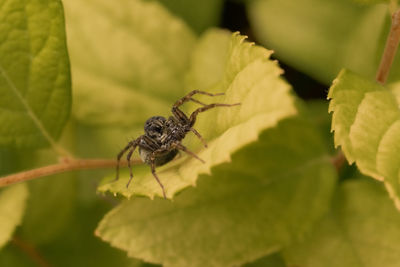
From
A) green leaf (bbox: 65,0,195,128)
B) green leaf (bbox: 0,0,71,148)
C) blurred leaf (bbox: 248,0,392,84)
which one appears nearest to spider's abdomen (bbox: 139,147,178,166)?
green leaf (bbox: 0,0,71,148)

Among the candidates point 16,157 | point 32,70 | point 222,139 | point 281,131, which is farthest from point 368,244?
point 16,157

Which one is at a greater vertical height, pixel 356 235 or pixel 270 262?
pixel 356 235

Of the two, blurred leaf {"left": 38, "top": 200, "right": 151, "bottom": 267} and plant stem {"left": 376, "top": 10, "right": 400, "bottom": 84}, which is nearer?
plant stem {"left": 376, "top": 10, "right": 400, "bottom": 84}

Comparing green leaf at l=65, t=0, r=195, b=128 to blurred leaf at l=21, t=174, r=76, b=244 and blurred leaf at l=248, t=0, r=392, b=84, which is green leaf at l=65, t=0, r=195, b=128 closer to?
blurred leaf at l=21, t=174, r=76, b=244

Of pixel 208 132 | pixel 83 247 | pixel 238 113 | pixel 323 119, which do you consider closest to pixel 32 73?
pixel 208 132

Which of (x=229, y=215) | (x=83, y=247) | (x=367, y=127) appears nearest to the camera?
(x=367, y=127)

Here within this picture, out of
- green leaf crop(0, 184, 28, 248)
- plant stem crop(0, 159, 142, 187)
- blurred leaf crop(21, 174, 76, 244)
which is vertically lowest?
blurred leaf crop(21, 174, 76, 244)

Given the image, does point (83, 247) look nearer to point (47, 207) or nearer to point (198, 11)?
point (47, 207)

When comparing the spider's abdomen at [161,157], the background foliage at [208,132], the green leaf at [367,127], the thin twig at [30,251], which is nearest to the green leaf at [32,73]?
the background foliage at [208,132]
